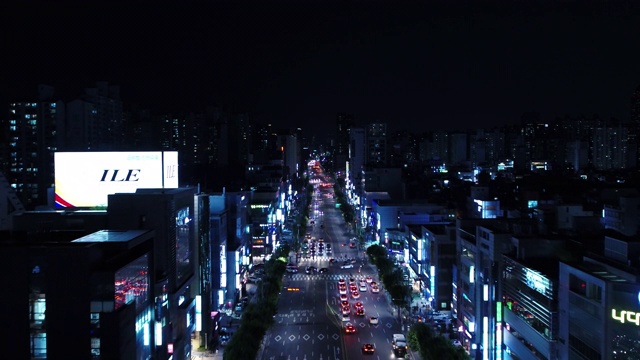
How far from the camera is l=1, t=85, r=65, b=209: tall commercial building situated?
38594 mm

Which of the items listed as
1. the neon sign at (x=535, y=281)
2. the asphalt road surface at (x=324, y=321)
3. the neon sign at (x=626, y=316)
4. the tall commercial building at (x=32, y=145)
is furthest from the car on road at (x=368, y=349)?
the tall commercial building at (x=32, y=145)

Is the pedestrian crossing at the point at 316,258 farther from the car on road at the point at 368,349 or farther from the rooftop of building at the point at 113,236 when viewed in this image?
the rooftop of building at the point at 113,236

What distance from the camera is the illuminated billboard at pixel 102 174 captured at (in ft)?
65.8

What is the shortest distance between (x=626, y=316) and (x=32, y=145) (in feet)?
120

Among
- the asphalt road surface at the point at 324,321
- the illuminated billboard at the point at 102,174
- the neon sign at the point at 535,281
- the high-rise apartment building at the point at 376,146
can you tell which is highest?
the high-rise apartment building at the point at 376,146

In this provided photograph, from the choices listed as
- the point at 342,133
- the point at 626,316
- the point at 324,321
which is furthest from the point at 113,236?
the point at 342,133

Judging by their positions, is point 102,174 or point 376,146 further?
point 376,146

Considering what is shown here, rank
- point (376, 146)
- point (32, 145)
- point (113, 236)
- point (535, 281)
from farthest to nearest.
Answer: point (376, 146) < point (32, 145) < point (535, 281) < point (113, 236)

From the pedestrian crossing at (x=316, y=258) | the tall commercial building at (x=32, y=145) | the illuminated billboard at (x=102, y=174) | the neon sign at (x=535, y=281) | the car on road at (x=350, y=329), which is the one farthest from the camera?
the tall commercial building at (x=32, y=145)

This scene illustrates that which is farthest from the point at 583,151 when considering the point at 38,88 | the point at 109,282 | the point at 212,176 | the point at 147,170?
the point at 109,282

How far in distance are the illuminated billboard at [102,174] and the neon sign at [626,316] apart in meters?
13.6

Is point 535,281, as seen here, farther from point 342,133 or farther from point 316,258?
point 342,133

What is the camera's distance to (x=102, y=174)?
2011 cm

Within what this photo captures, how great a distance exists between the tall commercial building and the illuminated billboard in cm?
1973
